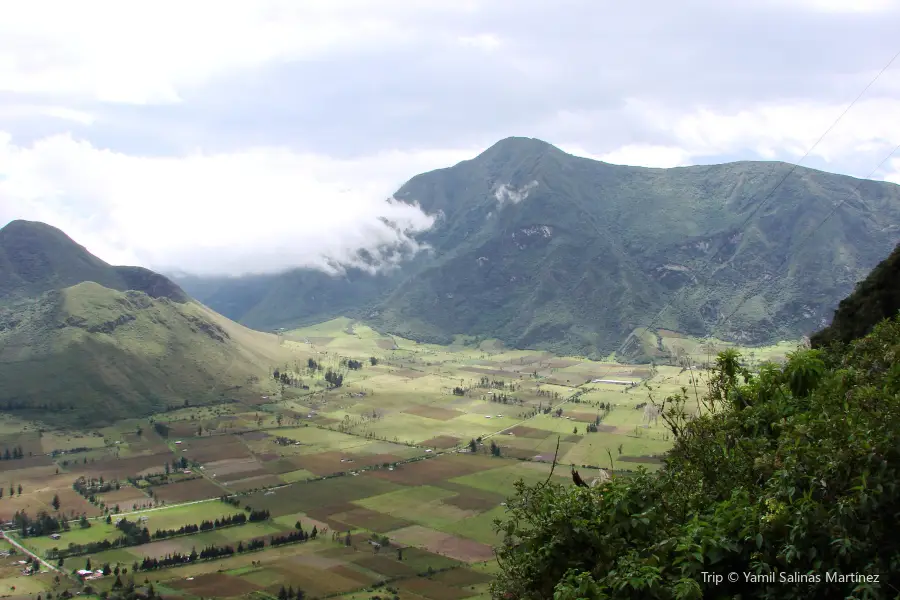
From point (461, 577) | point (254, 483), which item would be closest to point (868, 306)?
point (461, 577)

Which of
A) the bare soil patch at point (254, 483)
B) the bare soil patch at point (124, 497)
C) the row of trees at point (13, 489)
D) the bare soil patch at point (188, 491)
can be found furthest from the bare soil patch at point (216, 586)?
the row of trees at point (13, 489)

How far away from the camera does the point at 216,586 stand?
387 ft

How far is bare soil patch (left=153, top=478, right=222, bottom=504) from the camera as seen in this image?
589 feet

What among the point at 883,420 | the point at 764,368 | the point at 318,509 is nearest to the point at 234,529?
the point at 318,509

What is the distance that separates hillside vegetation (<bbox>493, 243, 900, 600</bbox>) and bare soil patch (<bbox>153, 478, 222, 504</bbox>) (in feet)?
591

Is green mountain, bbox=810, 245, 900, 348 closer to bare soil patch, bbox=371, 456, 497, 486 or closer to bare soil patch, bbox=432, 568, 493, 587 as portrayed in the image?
A: bare soil patch, bbox=432, 568, 493, 587

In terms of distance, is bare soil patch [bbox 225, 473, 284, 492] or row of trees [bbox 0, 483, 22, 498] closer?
row of trees [bbox 0, 483, 22, 498]

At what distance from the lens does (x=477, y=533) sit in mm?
144000

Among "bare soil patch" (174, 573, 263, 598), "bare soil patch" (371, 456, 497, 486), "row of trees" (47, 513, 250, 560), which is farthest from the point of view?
"bare soil patch" (371, 456, 497, 486)

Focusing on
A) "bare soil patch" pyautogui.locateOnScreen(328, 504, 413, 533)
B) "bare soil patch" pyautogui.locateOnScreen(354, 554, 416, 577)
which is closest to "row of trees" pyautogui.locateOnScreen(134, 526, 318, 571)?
"bare soil patch" pyautogui.locateOnScreen(328, 504, 413, 533)

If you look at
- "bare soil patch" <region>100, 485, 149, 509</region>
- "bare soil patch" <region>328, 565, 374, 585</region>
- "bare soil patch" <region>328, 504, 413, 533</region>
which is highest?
"bare soil patch" <region>100, 485, 149, 509</region>

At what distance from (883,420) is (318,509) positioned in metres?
163

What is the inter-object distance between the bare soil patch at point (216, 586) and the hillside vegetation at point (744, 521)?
10948cm

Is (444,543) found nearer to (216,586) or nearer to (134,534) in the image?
(216,586)
